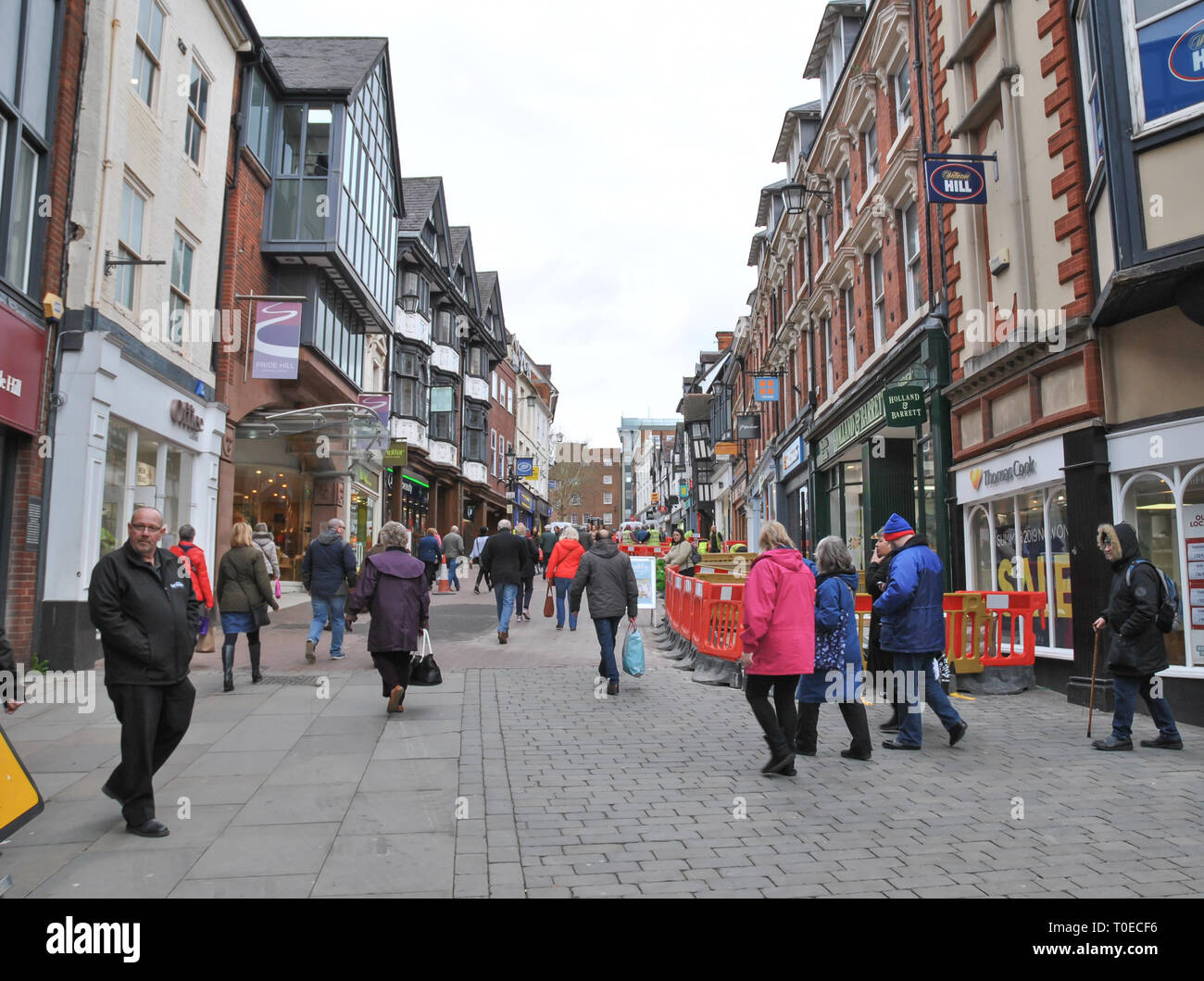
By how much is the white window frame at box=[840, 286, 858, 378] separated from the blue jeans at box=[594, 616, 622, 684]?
37.5 feet

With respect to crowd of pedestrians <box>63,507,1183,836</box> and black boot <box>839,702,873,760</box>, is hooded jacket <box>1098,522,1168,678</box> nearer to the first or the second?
crowd of pedestrians <box>63,507,1183,836</box>

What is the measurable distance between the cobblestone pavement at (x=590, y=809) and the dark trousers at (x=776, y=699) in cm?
35

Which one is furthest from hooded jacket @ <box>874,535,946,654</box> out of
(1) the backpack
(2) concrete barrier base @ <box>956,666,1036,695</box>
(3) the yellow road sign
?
(3) the yellow road sign

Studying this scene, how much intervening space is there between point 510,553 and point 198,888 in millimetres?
9184

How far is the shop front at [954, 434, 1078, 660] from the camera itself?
9555mm

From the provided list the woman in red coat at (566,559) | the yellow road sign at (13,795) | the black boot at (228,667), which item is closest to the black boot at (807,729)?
the yellow road sign at (13,795)

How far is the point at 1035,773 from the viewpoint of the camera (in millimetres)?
5902

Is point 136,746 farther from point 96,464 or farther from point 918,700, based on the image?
point 96,464

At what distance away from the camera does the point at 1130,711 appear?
21.5 feet

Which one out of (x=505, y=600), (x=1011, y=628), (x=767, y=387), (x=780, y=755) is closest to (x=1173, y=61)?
(x=1011, y=628)

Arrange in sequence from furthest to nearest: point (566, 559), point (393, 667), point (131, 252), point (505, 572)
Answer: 1. point (566, 559)
2. point (505, 572)
3. point (131, 252)
4. point (393, 667)

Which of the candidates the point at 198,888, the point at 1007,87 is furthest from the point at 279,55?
the point at 198,888

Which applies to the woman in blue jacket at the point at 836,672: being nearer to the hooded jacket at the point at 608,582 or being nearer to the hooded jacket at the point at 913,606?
the hooded jacket at the point at 913,606

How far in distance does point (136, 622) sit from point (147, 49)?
11.0 m
